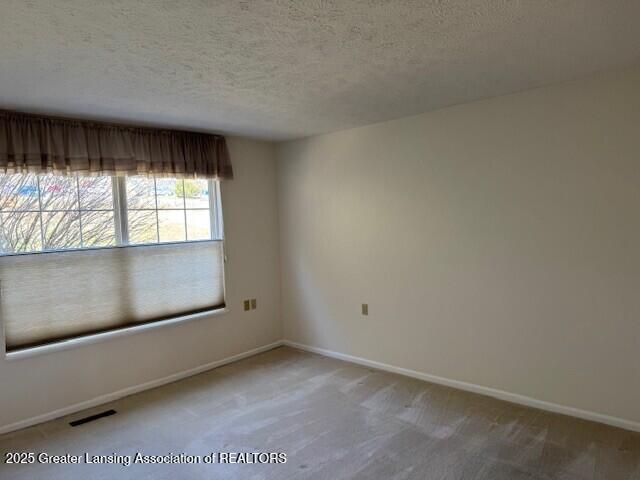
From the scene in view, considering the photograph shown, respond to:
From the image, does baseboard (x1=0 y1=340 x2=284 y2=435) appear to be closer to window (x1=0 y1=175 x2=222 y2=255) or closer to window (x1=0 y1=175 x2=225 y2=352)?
window (x1=0 y1=175 x2=225 y2=352)

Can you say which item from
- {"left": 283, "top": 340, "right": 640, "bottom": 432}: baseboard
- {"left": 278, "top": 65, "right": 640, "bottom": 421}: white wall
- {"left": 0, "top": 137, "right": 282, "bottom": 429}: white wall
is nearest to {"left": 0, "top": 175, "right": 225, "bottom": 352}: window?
{"left": 0, "top": 137, "right": 282, "bottom": 429}: white wall

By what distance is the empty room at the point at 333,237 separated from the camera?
2025 mm

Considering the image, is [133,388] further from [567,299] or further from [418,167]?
[567,299]

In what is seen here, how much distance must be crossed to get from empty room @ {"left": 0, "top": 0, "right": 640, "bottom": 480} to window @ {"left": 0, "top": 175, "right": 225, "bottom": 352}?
2 cm

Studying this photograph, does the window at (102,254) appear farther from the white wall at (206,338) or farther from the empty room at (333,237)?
the white wall at (206,338)

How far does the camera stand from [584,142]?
2699 millimetres

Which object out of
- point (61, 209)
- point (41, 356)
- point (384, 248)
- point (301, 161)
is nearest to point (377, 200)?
point (384, 248)

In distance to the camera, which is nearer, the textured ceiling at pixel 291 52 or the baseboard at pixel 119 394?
the textured ceiling at pixel 291 52

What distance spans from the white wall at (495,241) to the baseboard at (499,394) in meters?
0.04

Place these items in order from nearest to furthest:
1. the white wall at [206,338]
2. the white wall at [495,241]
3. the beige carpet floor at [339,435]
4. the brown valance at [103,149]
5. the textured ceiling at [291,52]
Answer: the textured ceiling at [291,52], the beige carpet floor at [339,435], the white wall at [495,241], the brown valance at [103,149], the white wall at [206,338]

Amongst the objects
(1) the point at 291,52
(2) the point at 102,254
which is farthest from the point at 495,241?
(2) the point at 102,254

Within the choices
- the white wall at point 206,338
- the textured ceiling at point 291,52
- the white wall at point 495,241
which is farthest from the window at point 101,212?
the white wall at point 495,241

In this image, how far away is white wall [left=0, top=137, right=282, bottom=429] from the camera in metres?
3.05

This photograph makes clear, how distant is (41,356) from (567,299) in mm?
3676
